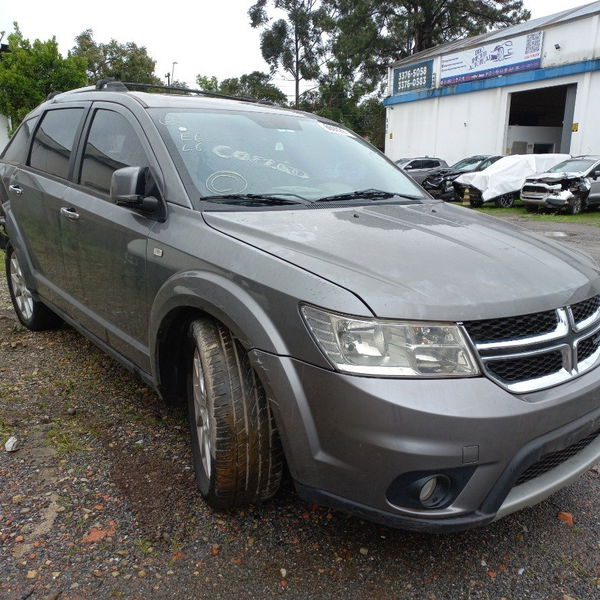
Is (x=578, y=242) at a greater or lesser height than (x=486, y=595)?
lesser

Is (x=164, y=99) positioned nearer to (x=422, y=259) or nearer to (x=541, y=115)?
(x=422, y=259)

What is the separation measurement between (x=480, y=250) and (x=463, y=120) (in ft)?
93.6

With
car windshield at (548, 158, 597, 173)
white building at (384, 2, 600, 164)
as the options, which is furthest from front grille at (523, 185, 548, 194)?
white building at (384, 2, 600, 164)

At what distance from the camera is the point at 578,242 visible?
10547mm

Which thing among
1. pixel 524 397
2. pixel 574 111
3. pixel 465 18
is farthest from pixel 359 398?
pixel 465 18

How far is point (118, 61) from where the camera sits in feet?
155

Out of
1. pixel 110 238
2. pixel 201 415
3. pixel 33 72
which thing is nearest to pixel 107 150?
pixel 110 238

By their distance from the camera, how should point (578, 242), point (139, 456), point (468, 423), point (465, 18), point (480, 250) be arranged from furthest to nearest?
point (465, 18) < point (578, 242) < point (139, 456) < point (480, 250) < point (468, 423)

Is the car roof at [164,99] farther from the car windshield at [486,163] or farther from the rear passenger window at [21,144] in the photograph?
the car windshield at [486,163]

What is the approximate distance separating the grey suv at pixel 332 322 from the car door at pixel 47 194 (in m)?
0.47

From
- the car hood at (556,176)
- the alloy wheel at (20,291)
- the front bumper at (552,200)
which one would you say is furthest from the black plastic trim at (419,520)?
the car hood at (556,176)

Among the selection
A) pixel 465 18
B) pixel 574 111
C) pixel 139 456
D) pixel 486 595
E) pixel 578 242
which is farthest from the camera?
pixel 465 18

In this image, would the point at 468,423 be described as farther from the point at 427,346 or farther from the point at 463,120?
the point at 463,120

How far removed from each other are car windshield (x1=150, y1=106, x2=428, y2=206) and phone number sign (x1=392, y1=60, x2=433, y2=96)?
1151 inches
